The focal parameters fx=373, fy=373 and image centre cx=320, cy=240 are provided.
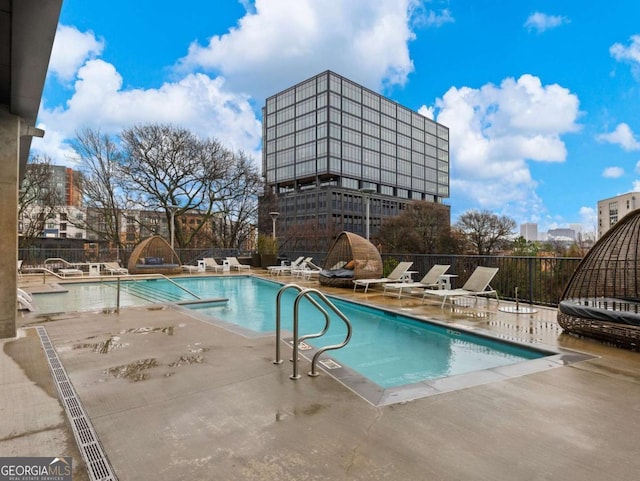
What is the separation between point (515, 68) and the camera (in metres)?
33.4

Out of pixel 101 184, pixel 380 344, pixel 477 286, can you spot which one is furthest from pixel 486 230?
pixel 101 184

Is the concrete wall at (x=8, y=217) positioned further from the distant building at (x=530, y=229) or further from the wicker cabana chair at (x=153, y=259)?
the distant building at (x=530, y=229)

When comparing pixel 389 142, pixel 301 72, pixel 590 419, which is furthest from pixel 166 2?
pixel 389 142

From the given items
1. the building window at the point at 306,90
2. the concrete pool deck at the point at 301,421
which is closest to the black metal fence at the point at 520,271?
the concrete pool deck at the point at 301,421

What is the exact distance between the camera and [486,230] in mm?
28250

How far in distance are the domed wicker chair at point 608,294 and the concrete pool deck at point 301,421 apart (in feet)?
1.48

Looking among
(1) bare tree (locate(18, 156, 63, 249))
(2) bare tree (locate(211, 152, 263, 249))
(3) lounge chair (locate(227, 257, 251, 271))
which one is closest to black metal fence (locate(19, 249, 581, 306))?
(3) lounge chair (locate(227, 257, 251, 271))

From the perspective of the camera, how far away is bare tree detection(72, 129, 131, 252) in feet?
66.4

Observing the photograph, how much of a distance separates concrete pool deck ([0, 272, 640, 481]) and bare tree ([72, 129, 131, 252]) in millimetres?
19088

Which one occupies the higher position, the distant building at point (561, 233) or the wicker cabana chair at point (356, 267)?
the distant building at point (561, 233)

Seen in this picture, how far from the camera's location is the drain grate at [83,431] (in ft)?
6.43

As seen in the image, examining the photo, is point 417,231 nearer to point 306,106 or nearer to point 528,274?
point 528,274

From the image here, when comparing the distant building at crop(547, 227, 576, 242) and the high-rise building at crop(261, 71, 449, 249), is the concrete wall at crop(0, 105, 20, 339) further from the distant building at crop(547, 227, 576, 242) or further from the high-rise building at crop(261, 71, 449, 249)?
the high-rise building at crop(261, 71, 449, 249)

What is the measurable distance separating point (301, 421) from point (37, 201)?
2310cm
